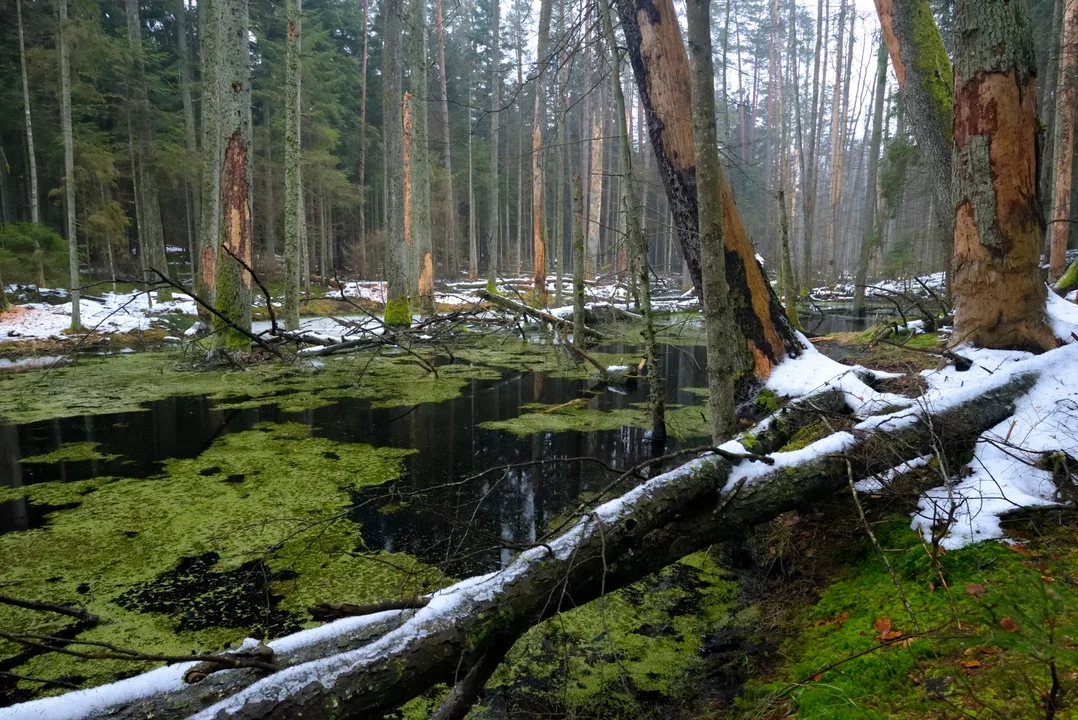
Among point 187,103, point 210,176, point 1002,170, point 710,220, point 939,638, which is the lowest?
point 939,638

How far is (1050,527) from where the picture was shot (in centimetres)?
210

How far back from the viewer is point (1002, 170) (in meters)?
3.41

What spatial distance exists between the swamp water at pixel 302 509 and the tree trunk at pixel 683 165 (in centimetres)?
114

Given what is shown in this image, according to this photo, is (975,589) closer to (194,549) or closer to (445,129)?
(194,549)

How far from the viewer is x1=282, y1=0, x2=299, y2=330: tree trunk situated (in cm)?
1059

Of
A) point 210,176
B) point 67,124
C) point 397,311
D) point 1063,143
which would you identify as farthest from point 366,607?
point 67,124

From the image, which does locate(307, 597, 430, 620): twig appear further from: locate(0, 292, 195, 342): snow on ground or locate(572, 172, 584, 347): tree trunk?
locate(0, 292, 195, 342): snow on ground

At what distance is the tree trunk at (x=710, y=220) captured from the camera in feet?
8.47

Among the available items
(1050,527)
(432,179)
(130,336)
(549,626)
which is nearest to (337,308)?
(130,336)

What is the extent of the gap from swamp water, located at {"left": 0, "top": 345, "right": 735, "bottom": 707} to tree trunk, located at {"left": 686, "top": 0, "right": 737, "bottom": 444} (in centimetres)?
74

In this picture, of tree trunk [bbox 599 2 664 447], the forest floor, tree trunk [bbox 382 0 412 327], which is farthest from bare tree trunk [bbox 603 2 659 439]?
tree trunk [bbox 382 0 412 327]

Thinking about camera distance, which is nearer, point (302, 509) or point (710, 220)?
point (710, 220)

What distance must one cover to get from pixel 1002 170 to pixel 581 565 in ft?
11.6

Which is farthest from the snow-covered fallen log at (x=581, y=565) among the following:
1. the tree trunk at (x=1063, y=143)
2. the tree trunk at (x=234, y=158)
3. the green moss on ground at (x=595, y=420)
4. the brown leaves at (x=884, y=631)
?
the tree trunk at (x=1063, y=143)
